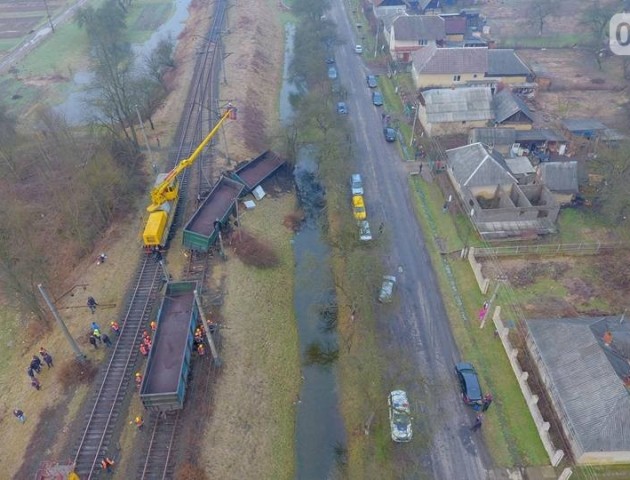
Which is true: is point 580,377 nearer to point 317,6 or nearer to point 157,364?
point 157,364

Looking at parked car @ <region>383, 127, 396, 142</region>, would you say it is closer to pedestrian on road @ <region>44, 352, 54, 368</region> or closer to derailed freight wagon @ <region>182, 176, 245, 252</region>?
derailed freight wagon @ <region>182, 176, 245, 252</region>

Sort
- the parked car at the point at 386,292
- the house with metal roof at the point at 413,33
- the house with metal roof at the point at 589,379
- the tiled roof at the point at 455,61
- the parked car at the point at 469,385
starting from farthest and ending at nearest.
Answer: the house with metal roof at the point at 413,33 → the tiled roof at the point at 455,61 → the parked car at the point at 386,292 → the parked car at the point at 469,385 → the house with metal roof at the point at 589,379

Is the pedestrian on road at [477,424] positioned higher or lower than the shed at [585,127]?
lower

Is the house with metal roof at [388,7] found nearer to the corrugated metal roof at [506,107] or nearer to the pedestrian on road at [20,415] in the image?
the corrugated metal roof at [506,107]

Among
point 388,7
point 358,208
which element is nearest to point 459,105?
point 358,208

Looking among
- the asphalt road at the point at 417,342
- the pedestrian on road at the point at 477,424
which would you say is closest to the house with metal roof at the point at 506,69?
the asphalt road at the point at 417,342

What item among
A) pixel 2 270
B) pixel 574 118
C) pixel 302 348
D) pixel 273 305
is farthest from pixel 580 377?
pixel 574 118
